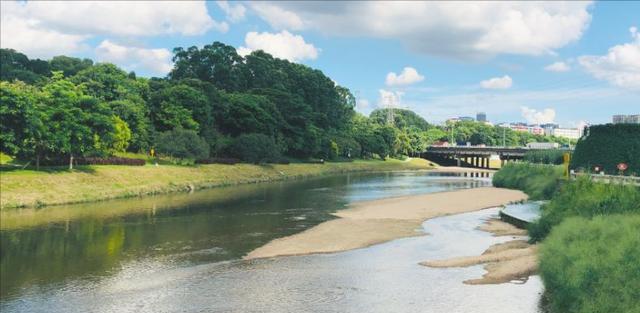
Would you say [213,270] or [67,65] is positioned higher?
[67,65]

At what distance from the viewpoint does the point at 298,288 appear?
28016 millimetres

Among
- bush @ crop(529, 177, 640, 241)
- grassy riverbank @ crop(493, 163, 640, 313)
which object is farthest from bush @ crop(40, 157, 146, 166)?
grassy riverbank @ crop(493, 163, 640, 313)

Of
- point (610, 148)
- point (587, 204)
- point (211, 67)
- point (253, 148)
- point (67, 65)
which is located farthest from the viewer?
point (211, 67)

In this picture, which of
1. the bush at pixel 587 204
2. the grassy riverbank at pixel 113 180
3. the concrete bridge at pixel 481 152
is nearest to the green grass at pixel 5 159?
the grassy riverbank at pixel 113 180

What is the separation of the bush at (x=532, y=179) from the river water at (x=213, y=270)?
13.6 metres

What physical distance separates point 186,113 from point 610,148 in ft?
220

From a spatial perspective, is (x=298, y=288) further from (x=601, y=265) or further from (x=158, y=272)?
(x=601, y=265)

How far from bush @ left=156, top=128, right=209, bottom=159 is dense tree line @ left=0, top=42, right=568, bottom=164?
0.16 m

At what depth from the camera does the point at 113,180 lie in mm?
68688

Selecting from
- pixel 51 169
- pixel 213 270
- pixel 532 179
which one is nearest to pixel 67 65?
pixel 51 169

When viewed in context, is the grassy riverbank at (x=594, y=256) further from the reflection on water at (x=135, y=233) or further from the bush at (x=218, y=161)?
the bush at (x=218, y=161)

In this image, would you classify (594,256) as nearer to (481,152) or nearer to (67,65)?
(67,65)

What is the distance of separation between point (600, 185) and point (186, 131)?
6651 cm

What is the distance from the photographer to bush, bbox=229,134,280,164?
349 ft
